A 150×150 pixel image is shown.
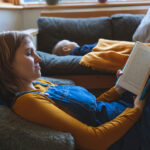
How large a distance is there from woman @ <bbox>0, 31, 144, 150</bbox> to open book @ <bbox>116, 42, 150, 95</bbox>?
0.12 metres

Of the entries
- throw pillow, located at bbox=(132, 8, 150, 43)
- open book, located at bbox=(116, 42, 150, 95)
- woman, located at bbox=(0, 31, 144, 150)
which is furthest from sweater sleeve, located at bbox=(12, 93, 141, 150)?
throw pillow, located at bbox=(132, 8, 150, 43)

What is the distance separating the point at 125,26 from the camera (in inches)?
86.0

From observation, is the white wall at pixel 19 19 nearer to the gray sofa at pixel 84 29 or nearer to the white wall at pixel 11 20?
the white wall at pixel 11 20

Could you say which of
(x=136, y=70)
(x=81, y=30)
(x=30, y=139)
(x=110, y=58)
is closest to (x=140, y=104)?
(x=136, y=70)

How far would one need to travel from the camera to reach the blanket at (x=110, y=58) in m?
1.42

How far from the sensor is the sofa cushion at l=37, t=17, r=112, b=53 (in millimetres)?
2197

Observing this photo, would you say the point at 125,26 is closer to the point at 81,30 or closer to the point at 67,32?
the point at 81,30

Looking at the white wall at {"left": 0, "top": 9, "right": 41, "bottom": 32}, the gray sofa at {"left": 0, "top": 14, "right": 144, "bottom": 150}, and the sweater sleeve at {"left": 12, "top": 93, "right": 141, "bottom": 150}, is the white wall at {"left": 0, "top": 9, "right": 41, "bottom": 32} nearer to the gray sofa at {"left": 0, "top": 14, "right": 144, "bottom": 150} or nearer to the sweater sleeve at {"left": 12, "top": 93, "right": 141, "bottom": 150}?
the gray sofa at {"left": 0, "top": 14, "right": 144, "bottom": 150}

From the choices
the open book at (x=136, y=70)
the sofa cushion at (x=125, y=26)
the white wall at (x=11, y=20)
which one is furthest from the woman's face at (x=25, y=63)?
the sofa cushion at (x=125, y=26)

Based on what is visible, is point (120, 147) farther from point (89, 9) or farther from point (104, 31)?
point (89, 9)

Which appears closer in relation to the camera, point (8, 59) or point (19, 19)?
point (8, 59)

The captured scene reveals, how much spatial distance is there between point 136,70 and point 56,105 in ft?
1.60

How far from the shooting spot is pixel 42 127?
747 mm

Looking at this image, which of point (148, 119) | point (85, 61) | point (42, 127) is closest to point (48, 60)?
point (85, 61)
